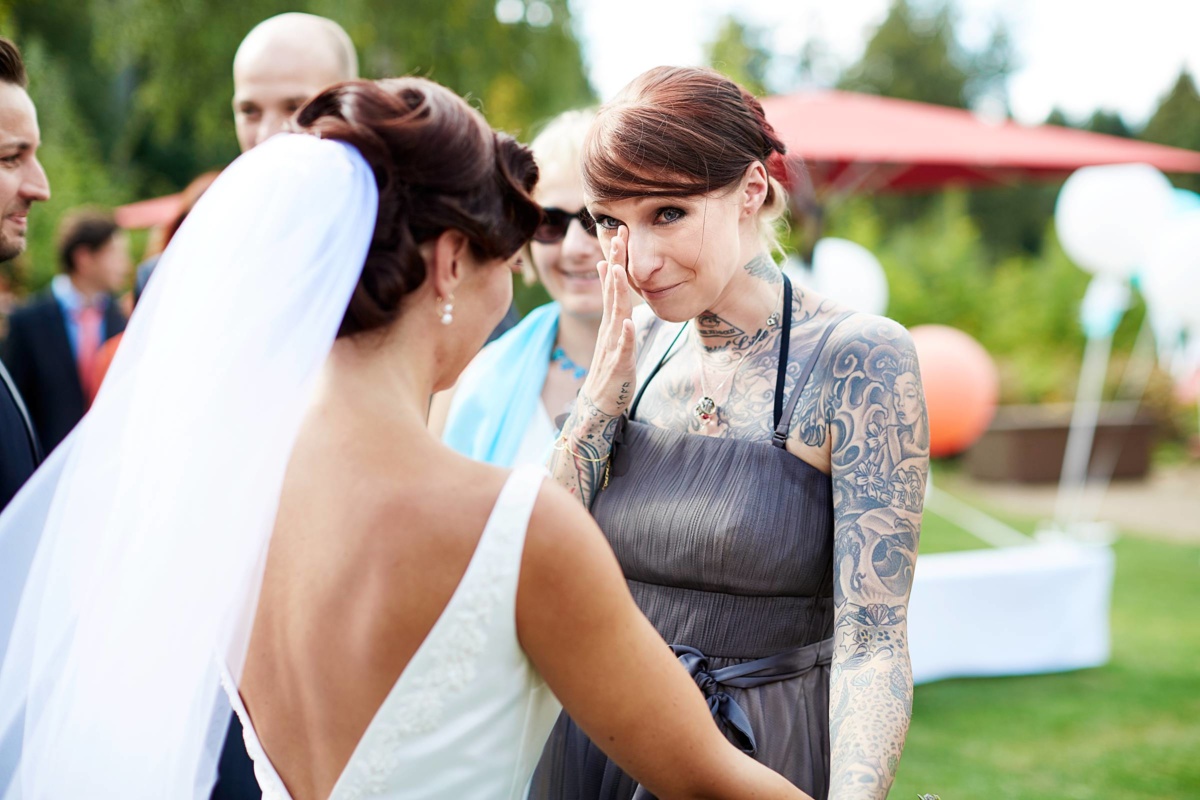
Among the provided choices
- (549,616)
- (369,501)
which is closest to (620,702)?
(549,616)

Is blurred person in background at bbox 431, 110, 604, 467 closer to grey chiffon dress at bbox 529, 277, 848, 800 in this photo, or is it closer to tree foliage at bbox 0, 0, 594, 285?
grey chiffon dress at bbox 529, 277, 848, 800

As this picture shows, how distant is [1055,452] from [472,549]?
12.8 m

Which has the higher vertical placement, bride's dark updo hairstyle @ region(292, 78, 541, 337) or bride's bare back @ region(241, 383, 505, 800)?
bride's dark updo hairstyle @ region(292, 78, 541, 337)

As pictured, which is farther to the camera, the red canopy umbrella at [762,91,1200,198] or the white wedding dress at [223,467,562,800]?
the red canopy umbrella at [762,91,1200,198]

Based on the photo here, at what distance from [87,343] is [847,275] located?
5.06 m

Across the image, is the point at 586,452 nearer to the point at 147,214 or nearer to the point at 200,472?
the point at 200,472

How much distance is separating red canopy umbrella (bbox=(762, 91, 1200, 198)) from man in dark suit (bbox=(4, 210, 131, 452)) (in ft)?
16.1

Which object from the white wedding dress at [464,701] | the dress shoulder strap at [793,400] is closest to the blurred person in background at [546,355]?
the dress shoulder strap at [793,400]

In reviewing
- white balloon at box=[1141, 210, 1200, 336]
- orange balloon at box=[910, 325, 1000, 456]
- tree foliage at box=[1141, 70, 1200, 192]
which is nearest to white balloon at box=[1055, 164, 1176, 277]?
white balloon at box=[1141, 210, 1200, 336]

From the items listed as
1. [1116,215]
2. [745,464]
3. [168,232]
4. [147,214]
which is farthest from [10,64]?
[147,214]

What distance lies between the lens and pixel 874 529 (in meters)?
1.85

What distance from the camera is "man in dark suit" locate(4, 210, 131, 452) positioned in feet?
19.9

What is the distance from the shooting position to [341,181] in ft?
4.70

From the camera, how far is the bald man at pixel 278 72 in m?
3.35
